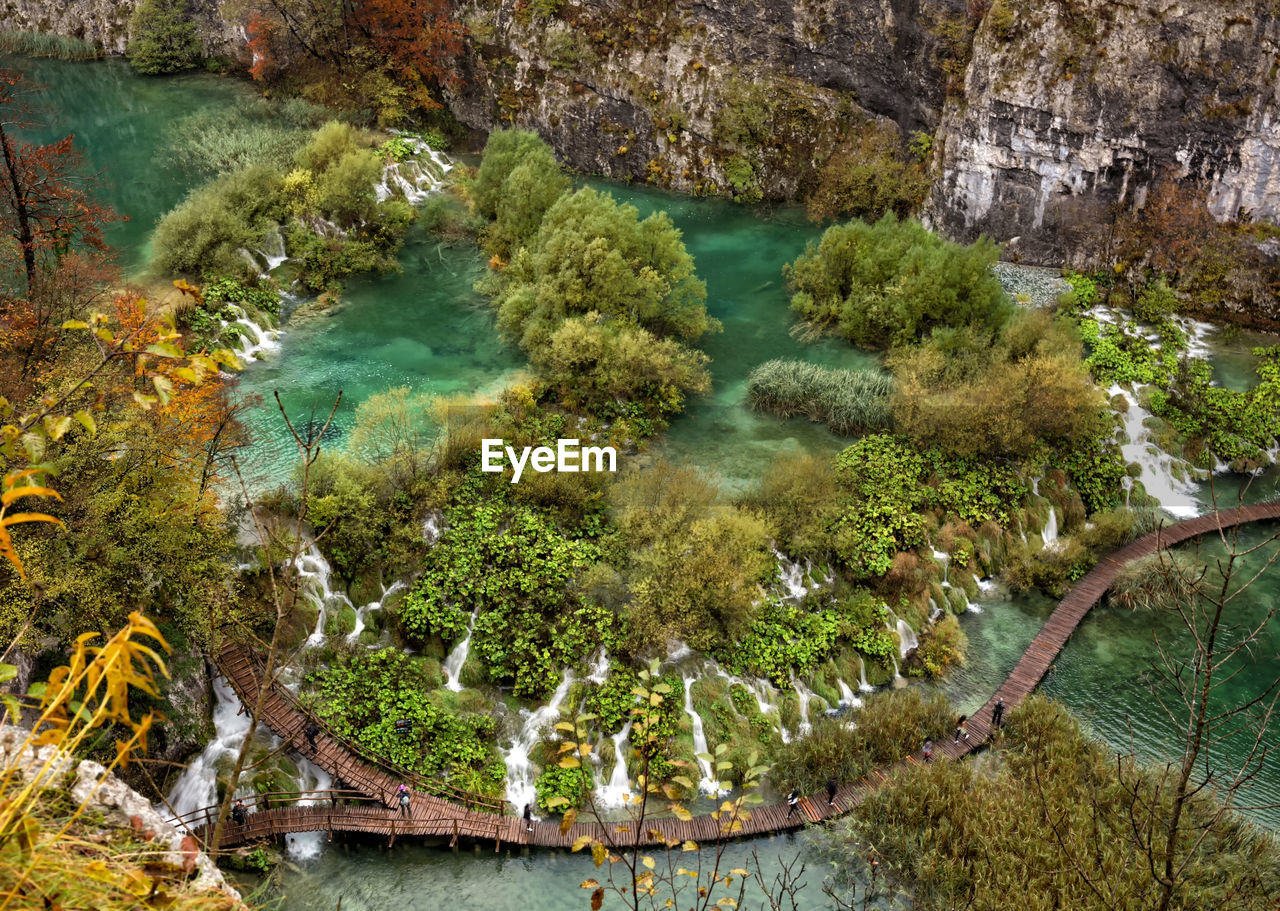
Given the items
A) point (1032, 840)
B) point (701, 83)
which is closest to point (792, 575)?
point (1032, 840)

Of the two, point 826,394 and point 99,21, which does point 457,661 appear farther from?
point 99,21

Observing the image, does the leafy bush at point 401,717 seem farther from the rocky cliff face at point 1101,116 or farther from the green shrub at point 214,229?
the rocky cliff face at point 1101,116

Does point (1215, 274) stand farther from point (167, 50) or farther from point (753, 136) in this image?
point (167, 50)

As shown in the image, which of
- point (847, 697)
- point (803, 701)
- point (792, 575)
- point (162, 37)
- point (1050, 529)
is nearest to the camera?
point (803, 701)

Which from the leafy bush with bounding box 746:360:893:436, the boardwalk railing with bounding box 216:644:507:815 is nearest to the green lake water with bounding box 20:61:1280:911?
the leafy bush with bounding box 746:360:893:436

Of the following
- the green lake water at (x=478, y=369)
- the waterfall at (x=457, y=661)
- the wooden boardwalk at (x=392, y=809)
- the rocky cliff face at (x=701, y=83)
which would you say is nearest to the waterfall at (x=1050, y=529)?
the green lake water at (x=478, y=369)

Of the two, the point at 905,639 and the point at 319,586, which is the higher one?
the point at 319,586

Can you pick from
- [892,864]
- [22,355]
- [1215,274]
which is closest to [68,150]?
[22,355]
